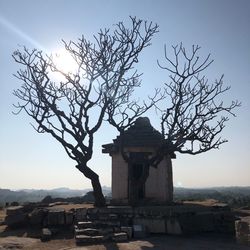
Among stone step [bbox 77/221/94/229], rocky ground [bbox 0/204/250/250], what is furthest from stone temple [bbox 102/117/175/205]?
rocky ground [bbox 0/204/250/250]

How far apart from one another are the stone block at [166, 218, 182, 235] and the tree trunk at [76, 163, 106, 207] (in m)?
3.68

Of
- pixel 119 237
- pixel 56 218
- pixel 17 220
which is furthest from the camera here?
pixel 17 220

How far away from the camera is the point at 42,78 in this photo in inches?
715

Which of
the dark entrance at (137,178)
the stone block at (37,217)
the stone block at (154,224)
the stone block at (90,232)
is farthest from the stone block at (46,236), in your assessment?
the dark entrance at (137,178)

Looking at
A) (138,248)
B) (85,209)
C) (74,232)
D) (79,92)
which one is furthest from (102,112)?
(138,248)

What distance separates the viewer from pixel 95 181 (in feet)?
56.1

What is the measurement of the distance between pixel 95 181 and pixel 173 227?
4354 millimetres

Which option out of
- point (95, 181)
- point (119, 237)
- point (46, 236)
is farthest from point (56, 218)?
point (119, 237)

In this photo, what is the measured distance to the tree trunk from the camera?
1688 cm

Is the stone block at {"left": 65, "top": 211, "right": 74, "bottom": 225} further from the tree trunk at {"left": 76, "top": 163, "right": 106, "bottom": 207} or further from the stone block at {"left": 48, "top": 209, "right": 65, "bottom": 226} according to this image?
the tree trunk at {"left": 76, "top": 163, "right": 106, "bottom": 207}

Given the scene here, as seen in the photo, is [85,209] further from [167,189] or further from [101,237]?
[167,189]

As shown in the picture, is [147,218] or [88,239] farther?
[147,218]

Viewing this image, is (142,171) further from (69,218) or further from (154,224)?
(69,218)

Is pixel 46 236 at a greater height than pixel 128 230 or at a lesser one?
lesser
